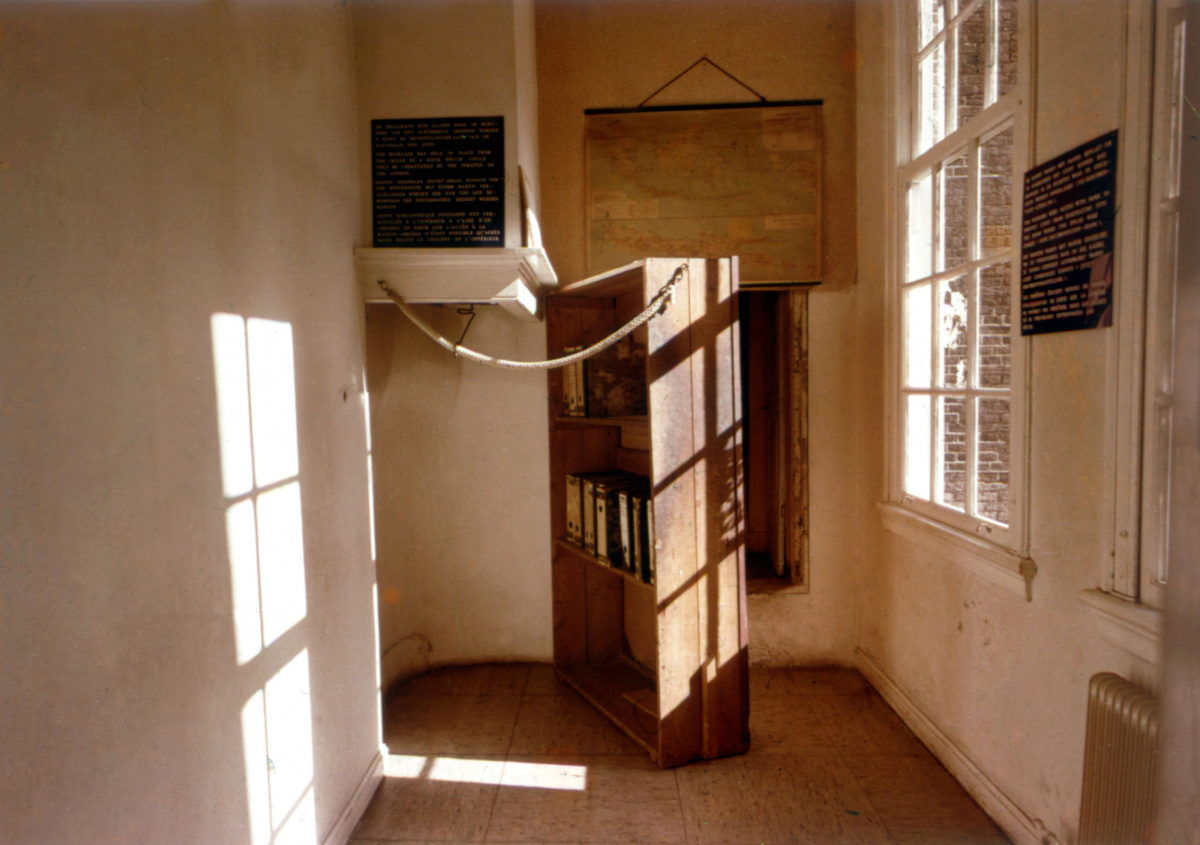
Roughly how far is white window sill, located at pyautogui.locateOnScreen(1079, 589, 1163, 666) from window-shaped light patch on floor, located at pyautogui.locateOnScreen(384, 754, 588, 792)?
5.67 feet

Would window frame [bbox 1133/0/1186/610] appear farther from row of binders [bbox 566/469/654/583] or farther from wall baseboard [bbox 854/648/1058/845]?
row of binders [bbox 566/469/654/583]

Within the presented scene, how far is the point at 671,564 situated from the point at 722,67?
2.49 m

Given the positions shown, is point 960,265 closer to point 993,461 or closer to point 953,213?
point 953,213

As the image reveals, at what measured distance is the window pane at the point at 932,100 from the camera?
266 cm

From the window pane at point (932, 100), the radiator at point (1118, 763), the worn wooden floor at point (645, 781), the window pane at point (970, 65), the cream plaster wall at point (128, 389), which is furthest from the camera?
the window pane at point (932, 100)

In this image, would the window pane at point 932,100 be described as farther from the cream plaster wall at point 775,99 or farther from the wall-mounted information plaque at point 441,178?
the wall-mounted information plaque at point 441,178

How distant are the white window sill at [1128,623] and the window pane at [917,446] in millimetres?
1086

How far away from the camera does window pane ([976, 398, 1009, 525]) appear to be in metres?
2.39

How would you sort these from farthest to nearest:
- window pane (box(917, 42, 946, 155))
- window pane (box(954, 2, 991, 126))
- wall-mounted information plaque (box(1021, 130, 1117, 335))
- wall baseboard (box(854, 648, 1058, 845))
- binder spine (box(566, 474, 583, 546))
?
binder spine (box(566, 474, 583, 546)) → window pane (box(917, 42, 946, 155)) → window pane (box(954, 2, 991, 126)) → wall baseboard (box(854, 648, 1058, 845)) → wall-mounted information plaque (box(1021, 130, 1117, 335))

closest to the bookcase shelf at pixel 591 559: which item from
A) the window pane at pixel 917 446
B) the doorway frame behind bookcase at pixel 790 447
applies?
the doorway frame behind bookcase at pixel 790 447

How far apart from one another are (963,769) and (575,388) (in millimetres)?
2137

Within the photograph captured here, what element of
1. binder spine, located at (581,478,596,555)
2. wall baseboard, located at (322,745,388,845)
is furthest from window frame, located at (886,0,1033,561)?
wall baseboard, located at (322,745,388,845)

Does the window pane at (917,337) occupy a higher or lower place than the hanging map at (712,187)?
lower

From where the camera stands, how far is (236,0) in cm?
155
